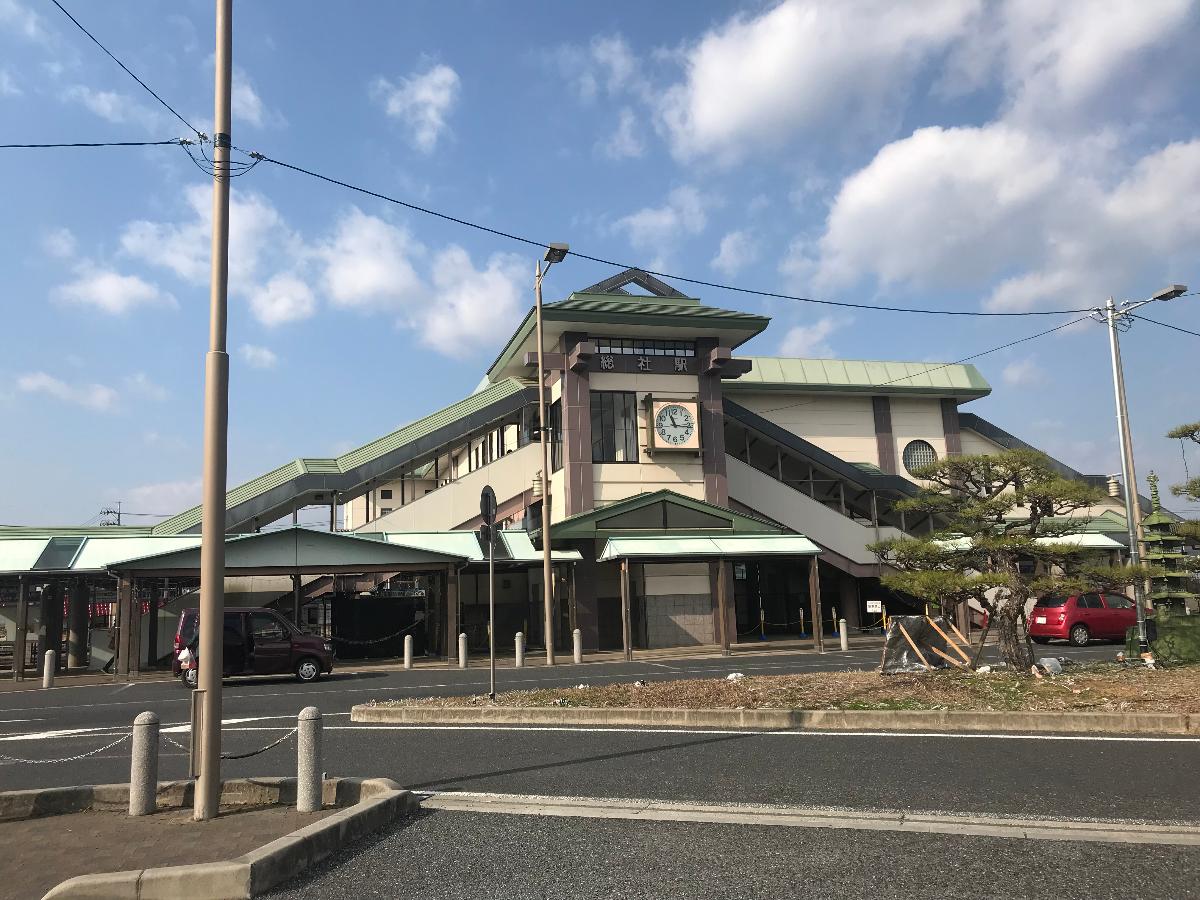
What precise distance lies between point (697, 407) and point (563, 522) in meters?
7.36

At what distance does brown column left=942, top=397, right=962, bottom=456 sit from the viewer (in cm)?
4255

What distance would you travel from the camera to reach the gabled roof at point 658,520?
29500 mm

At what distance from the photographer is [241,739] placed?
1203 cm

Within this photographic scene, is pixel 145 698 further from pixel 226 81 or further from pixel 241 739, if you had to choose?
pixel 226 81

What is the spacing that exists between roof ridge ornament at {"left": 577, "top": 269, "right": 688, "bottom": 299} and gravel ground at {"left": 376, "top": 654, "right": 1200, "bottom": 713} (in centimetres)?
2089

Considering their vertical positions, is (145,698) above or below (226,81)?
below

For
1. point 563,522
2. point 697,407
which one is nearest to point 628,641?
point 563,522

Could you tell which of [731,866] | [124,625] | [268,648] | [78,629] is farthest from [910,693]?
[78,629]

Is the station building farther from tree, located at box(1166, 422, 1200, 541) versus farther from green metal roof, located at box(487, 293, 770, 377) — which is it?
tree, located at box(1166, 422, 1200, 541)

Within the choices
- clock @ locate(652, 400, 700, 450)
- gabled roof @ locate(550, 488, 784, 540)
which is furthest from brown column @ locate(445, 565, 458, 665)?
clock @ locate(652, 400, 700, 450)

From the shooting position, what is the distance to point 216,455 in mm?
7273

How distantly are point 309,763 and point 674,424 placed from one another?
2678 centimetres

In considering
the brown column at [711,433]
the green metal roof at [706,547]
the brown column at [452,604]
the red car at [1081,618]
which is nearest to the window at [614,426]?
the brown column at [711,433]

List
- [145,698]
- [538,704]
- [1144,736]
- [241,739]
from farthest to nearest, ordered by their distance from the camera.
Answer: [145,698]
[538,704]
[241,739]
[1144,736]
